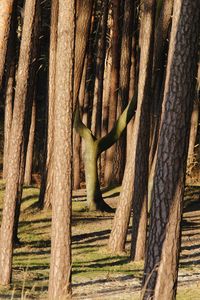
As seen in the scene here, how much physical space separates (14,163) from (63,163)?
8.27 feet

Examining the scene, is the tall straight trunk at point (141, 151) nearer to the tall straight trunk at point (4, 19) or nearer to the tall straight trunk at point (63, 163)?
the tall straight trunk at point (4, 19)

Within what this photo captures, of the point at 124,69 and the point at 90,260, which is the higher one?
the point at 124,69

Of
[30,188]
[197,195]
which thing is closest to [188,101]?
[197,195]

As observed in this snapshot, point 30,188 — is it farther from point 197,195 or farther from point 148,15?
point 148,15

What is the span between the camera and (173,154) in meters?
10.6

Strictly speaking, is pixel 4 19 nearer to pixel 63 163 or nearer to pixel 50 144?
pixel 63 163

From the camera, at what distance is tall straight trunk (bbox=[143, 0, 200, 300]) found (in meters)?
10.6

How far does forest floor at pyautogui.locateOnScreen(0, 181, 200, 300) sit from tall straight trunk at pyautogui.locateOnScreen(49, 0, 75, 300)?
58 cm

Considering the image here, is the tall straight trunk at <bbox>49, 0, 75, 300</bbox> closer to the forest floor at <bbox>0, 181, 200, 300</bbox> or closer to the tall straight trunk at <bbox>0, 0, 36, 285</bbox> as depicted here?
the forest floor at <bbox>0, 181, 200, 300</bbox>

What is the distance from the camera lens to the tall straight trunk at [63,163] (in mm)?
13180

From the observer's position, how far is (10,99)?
37.4 m

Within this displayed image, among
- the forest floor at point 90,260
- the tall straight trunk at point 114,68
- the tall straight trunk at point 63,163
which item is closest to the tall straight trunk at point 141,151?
the forest floor at point 90,260

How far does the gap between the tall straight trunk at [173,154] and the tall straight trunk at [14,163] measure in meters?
5.25

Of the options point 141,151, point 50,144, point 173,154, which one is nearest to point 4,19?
point 141,151
